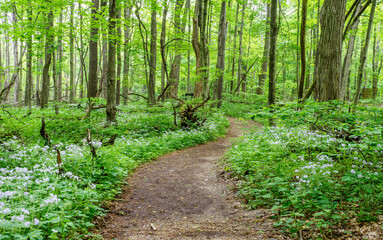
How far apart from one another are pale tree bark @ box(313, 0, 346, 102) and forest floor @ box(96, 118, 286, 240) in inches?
134

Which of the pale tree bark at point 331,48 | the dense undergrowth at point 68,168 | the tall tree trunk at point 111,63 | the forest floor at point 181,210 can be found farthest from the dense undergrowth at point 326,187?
the tall tree trunk at point 111,63

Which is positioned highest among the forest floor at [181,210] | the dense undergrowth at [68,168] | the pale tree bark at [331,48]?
the pale tree bark at [331,48]

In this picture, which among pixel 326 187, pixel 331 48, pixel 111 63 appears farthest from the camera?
pixel 111 63

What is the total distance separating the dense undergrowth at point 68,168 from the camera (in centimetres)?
254

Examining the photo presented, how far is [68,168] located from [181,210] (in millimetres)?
2312

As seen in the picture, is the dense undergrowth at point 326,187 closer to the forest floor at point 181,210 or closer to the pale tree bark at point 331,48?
the forest floor at point 181,210

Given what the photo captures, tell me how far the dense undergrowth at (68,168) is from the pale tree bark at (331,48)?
18.1 ft

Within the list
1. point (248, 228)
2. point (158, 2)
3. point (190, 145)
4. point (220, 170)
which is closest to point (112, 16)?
point (158, 2)

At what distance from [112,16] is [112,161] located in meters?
6.64

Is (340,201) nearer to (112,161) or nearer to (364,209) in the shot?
(364,209)

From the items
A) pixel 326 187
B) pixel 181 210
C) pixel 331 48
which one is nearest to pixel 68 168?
pixel 181 210

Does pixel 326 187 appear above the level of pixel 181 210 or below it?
above

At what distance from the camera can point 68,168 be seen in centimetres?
433

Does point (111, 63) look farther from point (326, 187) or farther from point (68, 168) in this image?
point (326, 187)
